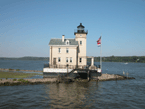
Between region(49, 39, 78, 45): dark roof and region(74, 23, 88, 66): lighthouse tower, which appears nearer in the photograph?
region(49, 39, 78, 45): dark roof

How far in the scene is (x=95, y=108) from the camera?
52.3 feet

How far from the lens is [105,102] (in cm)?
1798

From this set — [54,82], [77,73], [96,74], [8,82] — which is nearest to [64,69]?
[77,73]

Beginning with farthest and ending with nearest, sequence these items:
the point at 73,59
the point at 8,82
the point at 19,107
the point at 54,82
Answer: the point at 73,59
the point at 54,82
the point at 8,82
the point at 19,107

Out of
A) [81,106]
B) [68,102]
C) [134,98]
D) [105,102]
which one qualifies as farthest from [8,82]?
[134,98]

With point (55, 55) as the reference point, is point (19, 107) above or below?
below

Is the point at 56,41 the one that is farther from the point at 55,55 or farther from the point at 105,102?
the point at 105,102

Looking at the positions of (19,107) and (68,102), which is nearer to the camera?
(19,107)

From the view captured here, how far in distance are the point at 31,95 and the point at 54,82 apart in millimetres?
9461

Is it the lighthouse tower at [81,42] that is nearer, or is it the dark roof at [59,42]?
the dark roof at [59,42]

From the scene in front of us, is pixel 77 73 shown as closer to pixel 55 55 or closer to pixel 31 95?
pixel 55 55

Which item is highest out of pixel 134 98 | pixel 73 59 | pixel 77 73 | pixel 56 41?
pixel 56 41

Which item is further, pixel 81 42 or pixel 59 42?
pixel 81 42

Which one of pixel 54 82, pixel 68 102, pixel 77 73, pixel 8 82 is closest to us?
pixel 68 102
